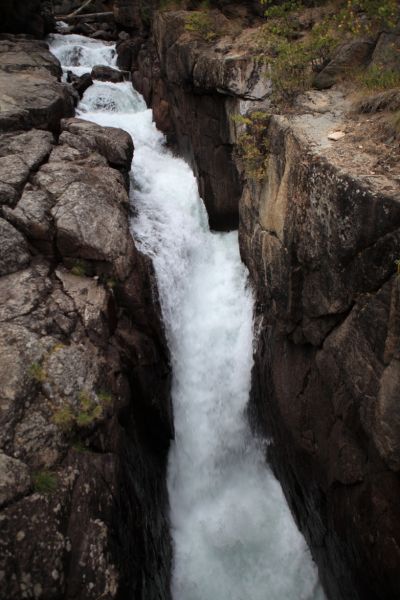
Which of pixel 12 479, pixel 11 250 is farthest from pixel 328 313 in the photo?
pixel 11 250

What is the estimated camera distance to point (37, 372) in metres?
5.89

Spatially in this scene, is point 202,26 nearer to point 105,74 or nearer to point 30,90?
point 30,90

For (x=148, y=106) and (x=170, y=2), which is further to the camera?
(x=148, y=106)

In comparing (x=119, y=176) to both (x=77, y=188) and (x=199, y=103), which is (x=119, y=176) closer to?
(x=77, y=188)

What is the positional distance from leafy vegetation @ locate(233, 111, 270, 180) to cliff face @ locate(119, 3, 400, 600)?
171 millimetres

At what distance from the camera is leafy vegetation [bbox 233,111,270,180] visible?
Answer: 7.77 meters

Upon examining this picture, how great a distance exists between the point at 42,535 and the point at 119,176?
735cm

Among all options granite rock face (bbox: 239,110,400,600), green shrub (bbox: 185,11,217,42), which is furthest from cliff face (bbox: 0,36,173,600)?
green shrub (bbox: 185,11,217,42)

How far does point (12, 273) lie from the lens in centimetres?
707

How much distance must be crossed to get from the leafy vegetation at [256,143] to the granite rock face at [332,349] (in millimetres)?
284

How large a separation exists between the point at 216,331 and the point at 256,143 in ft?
13.4

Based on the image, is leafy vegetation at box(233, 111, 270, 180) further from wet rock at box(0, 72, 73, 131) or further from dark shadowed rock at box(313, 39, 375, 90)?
wet rock at box(0, 72, 73, 131)

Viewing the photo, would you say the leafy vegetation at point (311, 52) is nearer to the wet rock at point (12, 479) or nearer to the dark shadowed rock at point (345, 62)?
the dark shadowed rock at point (345, 62)

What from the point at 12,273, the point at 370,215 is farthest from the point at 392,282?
the point at 12,273
